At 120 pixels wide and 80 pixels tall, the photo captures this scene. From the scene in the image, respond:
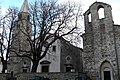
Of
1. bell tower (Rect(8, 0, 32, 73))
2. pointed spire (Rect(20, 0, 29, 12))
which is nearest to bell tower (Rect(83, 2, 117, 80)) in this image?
bell tower (Rect(8, 0, 32, 73))

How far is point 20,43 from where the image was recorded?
33719 millimetres

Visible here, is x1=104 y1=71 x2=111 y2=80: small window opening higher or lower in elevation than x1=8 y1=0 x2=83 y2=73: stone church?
lower

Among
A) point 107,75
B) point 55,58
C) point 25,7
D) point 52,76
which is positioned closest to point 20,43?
point 55,58

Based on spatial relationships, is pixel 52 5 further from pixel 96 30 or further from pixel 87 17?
pixel 96 30

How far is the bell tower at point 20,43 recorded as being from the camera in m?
31.5

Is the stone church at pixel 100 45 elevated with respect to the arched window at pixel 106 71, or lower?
elevated

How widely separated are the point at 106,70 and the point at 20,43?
17301 mm

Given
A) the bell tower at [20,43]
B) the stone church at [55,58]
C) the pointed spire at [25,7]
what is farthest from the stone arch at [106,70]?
the pointed spire at [25,7]

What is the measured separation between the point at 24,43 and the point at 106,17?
17665 mm

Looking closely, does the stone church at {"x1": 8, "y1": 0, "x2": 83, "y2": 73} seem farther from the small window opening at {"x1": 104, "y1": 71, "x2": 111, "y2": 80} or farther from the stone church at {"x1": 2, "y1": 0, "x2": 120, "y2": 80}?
the small window opening at {"x1": 104, "y1": 71, "x2": 111, "y2": 80}

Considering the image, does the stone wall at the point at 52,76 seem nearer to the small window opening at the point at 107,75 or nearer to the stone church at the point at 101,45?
the stone church at the point at 101,45

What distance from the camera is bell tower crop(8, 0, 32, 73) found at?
31516mm

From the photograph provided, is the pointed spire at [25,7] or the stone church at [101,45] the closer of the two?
the stone church at [101,45]

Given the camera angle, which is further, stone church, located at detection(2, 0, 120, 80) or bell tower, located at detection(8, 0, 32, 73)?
bell tower, located at detection(8, 0, 32, 73)
